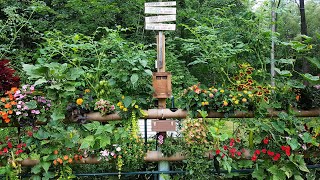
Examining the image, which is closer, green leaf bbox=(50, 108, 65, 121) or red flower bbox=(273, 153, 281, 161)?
green leaf bbox=(50, 108, 65, 121)

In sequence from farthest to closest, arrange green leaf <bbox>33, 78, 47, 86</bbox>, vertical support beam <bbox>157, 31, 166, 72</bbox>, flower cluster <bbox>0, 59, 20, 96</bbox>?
vertical support beam <bbox>157, 31, 166, 72</bbox> < flower cluster <bbox>0, 59, 20, 96</bbox> < green leaf <bbox>33, 78, 47, 86</bbox>

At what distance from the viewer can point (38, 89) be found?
8.77 feet

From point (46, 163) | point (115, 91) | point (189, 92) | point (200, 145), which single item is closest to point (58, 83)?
point (115, 91)

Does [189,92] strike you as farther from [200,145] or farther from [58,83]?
[58,83]

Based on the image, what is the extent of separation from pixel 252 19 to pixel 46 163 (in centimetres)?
225

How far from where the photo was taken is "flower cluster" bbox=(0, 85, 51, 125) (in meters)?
2.44

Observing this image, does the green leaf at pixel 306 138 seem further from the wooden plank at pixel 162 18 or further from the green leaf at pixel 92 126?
the green leaf at pixel 92 126

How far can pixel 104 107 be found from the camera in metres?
2.58

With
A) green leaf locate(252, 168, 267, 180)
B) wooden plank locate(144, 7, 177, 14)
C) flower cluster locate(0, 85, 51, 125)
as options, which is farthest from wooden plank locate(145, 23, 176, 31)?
green leaf locate(252, 168, 267, 180)

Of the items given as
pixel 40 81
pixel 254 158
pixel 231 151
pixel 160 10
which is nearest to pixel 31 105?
pixel 40 81

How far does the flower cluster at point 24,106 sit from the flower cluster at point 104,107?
38cm

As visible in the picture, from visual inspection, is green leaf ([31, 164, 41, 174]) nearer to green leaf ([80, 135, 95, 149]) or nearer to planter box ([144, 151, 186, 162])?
green leaf ([80, 135, 95, 149])

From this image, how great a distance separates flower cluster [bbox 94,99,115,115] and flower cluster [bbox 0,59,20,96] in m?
0.70

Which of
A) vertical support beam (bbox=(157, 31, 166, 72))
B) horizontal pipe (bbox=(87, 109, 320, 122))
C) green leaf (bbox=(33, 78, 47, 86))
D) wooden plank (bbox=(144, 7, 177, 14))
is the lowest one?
horizontal pipe (bbox=(87, 109, 320, 122))
